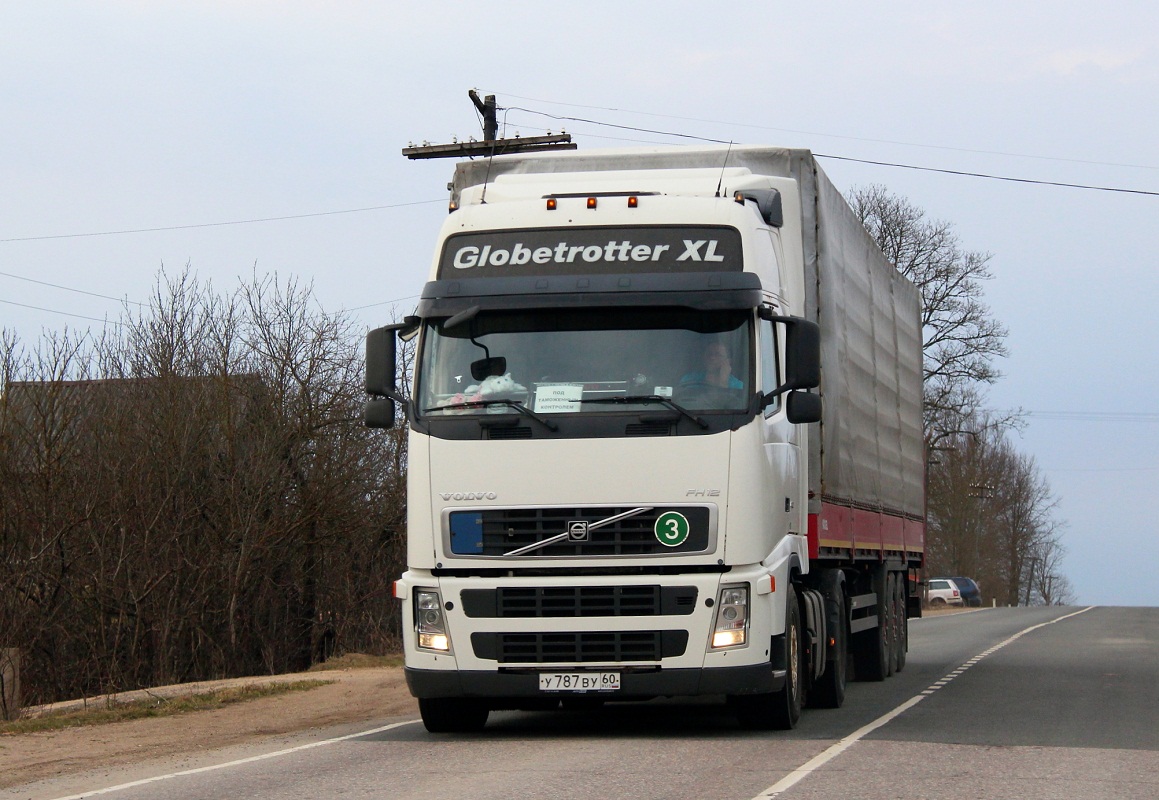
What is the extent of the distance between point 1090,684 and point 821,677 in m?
5.21

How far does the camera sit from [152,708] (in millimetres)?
14812

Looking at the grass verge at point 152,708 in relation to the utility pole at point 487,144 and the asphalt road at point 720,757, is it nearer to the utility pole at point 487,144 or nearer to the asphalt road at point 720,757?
the asphalt road at point 720,757

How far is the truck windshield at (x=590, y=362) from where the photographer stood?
33.9 feet

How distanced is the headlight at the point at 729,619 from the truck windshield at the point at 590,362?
123 centimetres

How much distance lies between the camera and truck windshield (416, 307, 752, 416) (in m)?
10.3

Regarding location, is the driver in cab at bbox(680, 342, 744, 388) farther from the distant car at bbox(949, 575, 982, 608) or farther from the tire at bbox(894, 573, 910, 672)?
the distant car at bbox(949, 575, 982, 608)

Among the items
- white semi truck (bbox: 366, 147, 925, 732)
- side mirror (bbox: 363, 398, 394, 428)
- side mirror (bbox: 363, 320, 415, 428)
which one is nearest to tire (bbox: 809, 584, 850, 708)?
white semi truck (bbox: 366, 147, 925, 732)

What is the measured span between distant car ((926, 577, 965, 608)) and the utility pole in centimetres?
4284

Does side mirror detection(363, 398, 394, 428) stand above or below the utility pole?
below

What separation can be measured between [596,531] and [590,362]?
1141 mm

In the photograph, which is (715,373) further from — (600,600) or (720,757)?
(720,757)

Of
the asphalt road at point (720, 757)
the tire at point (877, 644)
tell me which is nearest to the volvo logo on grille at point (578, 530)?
the asphalt road at point (720, 757)

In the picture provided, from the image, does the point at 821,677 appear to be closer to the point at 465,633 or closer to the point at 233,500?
the point at 465,633

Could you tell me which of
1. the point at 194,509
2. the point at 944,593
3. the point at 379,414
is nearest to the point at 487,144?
the point at 194,509
